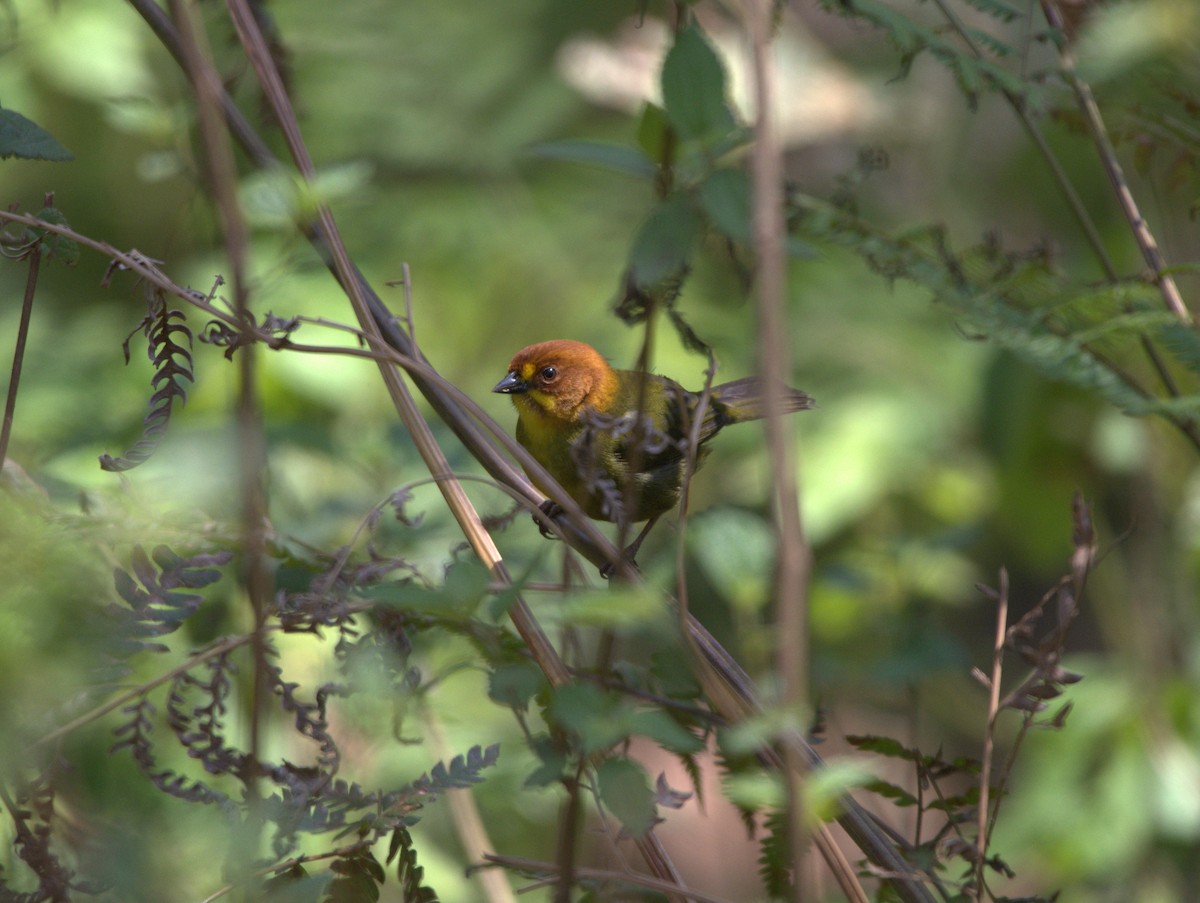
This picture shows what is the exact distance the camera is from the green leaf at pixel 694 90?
1272 mm

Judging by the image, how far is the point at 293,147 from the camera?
1736mm

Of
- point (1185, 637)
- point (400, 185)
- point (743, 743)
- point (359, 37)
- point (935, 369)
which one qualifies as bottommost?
point (1185, 637)

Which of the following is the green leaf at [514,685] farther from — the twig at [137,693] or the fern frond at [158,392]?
the fern frond at [158,392]

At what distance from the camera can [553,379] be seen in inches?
133

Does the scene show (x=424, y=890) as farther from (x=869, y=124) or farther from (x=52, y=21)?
(x=869, y=124)

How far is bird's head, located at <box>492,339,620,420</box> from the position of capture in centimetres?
335

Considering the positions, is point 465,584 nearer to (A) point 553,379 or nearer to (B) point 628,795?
(B) point 628,795

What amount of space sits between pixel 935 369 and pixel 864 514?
0.96 metres

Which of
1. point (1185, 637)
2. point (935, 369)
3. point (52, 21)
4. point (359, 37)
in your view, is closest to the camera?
point (1185, 637)

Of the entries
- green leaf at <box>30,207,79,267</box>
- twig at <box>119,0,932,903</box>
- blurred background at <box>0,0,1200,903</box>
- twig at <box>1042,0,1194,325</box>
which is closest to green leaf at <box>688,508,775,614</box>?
blurred background at <box>0,0,1200,903</box>

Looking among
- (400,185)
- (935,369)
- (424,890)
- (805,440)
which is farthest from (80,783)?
(400,185)

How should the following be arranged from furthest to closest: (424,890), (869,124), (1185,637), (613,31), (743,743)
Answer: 1. (613,31)
2. (869,124)
3. (1185,637)
4. (424,890)
5. (743,743)

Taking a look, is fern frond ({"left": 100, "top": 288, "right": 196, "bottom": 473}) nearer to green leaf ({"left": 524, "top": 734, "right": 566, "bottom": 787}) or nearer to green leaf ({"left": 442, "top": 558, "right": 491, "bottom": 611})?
green leaf ({"left": 442, "top": 558, "right": 491, "bottom": 611})

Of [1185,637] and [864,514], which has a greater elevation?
[864,514]
